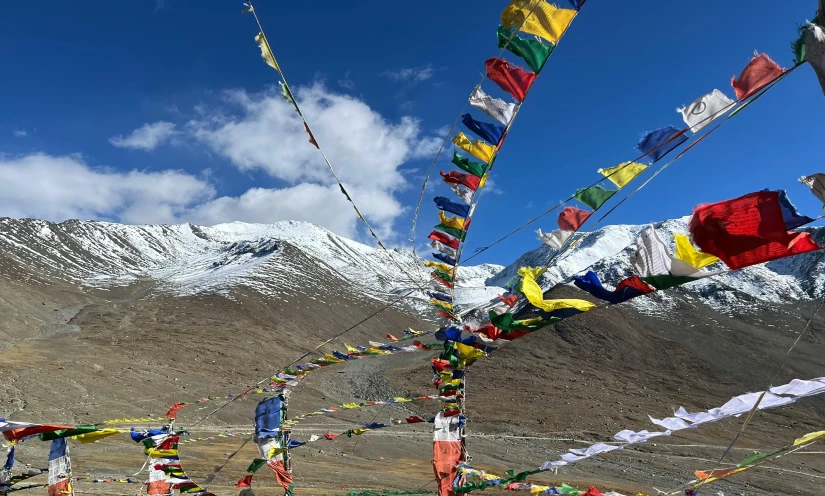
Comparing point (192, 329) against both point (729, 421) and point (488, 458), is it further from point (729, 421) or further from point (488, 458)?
point (729, 421)

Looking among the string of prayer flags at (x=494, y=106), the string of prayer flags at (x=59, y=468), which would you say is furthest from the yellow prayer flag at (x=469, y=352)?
the string of prayer flags at (x=59, y=468)

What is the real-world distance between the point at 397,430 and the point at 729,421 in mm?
17915

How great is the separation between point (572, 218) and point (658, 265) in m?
1.31

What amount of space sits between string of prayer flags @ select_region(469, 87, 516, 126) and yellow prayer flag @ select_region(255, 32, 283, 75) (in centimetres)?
184

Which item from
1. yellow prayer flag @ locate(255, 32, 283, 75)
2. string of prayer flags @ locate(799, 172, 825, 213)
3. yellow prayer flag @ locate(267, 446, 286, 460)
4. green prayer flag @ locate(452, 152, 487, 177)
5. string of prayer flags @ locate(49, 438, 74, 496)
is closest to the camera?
string of prayer flags @ locate(799, 172, 825, 213)

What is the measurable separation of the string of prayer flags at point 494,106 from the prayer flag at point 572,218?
1146 mm

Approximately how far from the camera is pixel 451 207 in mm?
6707

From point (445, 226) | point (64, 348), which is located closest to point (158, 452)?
point (445, 226)

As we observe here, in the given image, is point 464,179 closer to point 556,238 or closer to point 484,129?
point 484,129

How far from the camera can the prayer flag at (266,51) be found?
15.9 ft

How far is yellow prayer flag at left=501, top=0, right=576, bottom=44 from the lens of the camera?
405 centimetres

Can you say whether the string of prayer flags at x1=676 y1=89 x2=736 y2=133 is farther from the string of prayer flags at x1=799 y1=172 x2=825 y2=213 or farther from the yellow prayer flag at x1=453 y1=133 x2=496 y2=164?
the yellow prayer flag at x1=453 y1=133 x2=496 y2=164

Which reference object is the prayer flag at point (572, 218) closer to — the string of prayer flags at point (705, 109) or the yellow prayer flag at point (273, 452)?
the string of prayer flags at point (705, 109)

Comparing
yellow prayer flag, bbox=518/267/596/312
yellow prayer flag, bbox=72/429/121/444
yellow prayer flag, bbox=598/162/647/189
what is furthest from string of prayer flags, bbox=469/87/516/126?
yellow prayer flag, bbox=72/429/121/444
